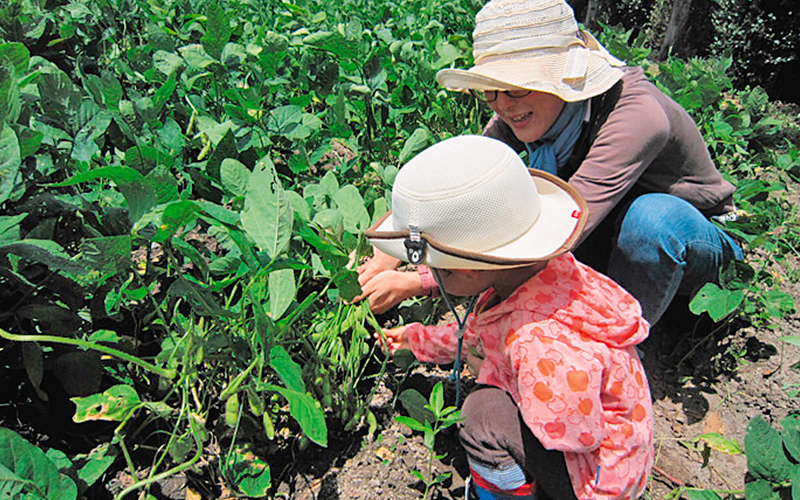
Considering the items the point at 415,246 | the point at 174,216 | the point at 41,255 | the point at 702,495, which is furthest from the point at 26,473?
the point at 702,495

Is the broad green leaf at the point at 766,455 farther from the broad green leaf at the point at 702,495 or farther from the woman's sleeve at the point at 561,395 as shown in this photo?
the woman's sleeve at the point at 561,395

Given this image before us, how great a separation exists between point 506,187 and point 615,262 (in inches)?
36.1

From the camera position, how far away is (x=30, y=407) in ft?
4.18

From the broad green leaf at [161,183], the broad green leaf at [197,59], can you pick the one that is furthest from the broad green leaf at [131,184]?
the broad green leaf at [197,59]

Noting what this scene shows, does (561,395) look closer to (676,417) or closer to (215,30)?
(676,417)

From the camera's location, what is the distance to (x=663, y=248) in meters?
1.72

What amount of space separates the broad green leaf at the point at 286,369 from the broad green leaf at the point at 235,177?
0.41 meters

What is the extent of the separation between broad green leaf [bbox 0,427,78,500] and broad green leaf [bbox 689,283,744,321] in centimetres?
155

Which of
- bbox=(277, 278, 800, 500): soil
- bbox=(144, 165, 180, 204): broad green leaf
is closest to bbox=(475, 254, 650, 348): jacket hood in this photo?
bbox=(277, 278, 800, 500): soil

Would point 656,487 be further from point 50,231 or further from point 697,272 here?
point 50,231

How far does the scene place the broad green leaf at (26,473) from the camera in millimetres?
833

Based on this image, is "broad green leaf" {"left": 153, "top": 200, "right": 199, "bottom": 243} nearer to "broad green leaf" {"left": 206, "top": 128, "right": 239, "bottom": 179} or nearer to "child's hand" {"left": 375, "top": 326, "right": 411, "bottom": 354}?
"broad green leaf" {"left": 206, "top": 128, "right": 239, "bottom": 179}

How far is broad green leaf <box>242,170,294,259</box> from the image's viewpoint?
3.43ft

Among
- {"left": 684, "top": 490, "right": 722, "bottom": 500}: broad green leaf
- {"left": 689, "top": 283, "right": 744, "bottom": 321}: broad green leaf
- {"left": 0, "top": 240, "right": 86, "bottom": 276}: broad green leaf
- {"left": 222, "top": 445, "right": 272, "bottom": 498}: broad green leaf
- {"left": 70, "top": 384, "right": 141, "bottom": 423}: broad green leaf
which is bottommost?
{"left": 222, "top": 445, "right": 272, "bottom": 498}: broad green leaf
